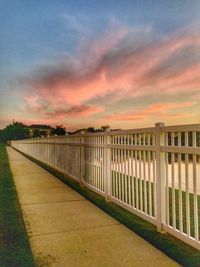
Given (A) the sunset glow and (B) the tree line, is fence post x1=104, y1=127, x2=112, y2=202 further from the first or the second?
(B) the tree line

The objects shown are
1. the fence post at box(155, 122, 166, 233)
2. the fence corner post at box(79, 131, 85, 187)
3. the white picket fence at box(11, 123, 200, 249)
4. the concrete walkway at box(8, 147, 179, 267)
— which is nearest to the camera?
the concrete walkway at box(8, 147, 179, 267)

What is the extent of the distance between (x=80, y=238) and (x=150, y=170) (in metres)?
1.32

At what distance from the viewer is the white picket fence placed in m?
3.59

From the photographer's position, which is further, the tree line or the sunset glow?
the tree line

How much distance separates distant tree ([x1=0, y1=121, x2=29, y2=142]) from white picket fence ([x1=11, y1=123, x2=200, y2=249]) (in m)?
86.3

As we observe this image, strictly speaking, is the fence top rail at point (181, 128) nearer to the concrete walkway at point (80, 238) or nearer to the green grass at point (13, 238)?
the concrete walkway at point (80, 238)

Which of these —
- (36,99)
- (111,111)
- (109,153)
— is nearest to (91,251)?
(109,153)

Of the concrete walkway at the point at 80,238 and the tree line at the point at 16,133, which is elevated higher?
the tree line at the point at 16,133

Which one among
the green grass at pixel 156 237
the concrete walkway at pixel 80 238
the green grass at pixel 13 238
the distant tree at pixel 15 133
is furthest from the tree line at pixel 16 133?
the green grass at pixel 156 237

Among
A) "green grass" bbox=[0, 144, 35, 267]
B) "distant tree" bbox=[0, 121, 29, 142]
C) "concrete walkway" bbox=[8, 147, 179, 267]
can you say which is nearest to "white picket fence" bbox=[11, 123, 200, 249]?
"concrete walkway" bbox=[8, 147, 179, 267]

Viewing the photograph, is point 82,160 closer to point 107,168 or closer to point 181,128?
point 107,168

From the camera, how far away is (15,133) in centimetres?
9475

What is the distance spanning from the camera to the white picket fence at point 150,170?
359 centimetres

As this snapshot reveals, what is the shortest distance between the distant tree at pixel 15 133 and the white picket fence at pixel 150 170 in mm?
86295
